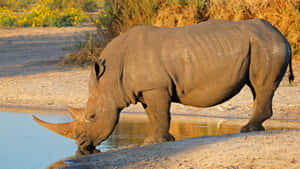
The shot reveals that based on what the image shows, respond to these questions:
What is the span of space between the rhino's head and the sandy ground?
50 cm

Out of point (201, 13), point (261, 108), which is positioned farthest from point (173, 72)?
point (201, 13)

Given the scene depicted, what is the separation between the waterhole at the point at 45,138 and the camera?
6.87 metres

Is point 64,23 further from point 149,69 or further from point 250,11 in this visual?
point 149,69

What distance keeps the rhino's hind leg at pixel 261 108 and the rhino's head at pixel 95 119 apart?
166 centimetres

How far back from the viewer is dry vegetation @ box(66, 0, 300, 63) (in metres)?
14.1

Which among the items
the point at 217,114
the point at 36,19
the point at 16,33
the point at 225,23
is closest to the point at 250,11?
the point at 217,114

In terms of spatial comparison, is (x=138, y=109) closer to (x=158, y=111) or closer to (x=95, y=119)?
(x=95, y=119)

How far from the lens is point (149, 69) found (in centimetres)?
649

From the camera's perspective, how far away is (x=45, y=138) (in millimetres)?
8062

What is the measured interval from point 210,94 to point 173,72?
538mm

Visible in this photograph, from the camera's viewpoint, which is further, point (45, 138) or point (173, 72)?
point (45, 138)

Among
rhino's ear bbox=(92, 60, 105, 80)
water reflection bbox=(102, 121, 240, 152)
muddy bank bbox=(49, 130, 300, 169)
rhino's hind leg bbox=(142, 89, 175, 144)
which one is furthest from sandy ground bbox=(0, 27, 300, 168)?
rhino's ear bbox=(92, 60, 105, 80)

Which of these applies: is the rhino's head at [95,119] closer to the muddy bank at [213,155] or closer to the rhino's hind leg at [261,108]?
the muddy bank at [213,155]

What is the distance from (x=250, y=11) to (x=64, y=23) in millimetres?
12158
